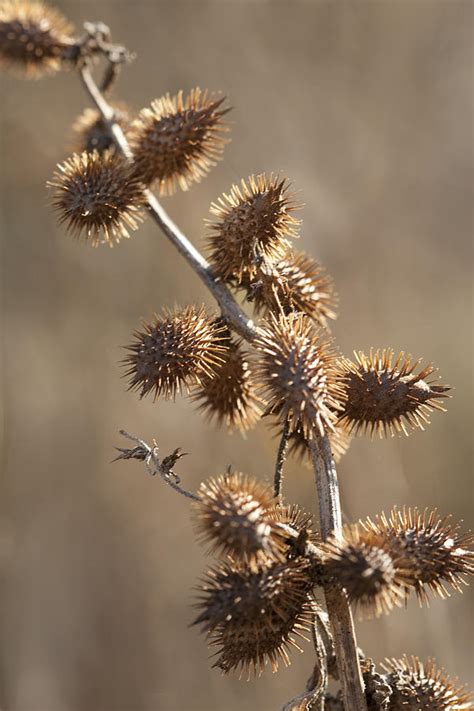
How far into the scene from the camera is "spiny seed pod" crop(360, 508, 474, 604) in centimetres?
135

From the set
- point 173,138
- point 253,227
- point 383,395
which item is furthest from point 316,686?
point 173,138

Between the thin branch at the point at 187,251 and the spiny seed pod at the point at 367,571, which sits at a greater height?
the thin branch at the point at 187,251

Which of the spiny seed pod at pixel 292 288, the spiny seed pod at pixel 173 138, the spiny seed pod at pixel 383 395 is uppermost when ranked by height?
the spiny seed pod at pixel 173 138

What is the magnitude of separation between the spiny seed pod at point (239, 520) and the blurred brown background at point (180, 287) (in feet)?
8.38

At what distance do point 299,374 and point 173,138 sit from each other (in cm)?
72

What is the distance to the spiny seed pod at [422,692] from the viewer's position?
148 cm

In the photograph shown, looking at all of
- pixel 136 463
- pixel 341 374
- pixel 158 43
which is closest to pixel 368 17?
pixel 158 43

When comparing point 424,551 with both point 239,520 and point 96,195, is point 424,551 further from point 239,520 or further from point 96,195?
point 96,195

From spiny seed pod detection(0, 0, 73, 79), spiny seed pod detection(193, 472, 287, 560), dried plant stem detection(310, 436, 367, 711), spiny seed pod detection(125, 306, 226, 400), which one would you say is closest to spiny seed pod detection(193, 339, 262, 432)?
spiny seed pod detection(125, 306, 226, 400)

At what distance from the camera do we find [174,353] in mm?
1539

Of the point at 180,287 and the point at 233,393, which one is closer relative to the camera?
the point at 233,393

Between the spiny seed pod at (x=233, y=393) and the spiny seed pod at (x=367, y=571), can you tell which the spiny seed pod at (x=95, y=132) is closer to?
the spiny seed pod at (x=233, y=393)

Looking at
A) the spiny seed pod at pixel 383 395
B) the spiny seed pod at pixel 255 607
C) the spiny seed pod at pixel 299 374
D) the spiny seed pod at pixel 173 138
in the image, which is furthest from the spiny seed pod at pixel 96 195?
the spiny seed pod at pixel 255 607

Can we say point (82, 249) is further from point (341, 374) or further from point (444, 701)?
point (444, 701)
